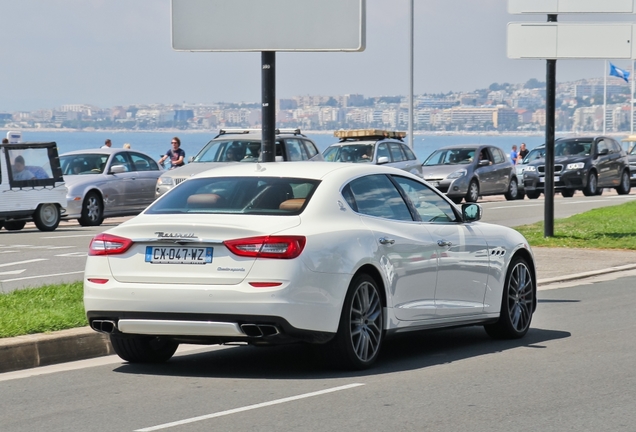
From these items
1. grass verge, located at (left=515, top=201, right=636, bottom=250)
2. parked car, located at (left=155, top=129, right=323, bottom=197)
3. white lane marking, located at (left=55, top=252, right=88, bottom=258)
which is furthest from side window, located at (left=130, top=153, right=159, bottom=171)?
white lane marking, located at (left=55, top=252, right=88, bottom=258)

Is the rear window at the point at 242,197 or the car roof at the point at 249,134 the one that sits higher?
the car roof at the point at 249,134

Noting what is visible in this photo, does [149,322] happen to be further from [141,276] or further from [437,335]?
[437,335]

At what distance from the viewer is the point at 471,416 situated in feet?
24.3

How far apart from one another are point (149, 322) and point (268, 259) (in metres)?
0.94

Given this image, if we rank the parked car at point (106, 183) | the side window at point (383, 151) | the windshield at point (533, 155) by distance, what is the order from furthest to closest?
1. the windshield at point (533, 155)
2. the side window at point (383, 151)
3. the parked car at point (106, 183)

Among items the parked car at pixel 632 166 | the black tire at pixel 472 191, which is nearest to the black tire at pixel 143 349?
the black tire at pixel 472 191

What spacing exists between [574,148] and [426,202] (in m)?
29.7

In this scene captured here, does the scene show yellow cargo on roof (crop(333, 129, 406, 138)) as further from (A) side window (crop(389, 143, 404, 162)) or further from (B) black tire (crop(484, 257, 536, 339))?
(B) black tire (crop(484, 257, 536, 339))

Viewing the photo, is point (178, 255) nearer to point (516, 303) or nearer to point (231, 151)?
point (516, 303)

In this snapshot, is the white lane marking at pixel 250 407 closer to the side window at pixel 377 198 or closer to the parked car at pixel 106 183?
the side window at pixel 377 198

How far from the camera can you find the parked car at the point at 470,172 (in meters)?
34.4

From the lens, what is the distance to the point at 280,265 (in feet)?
27.5

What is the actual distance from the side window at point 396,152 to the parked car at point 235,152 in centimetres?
552

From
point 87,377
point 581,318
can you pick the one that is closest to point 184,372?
point 87,377
